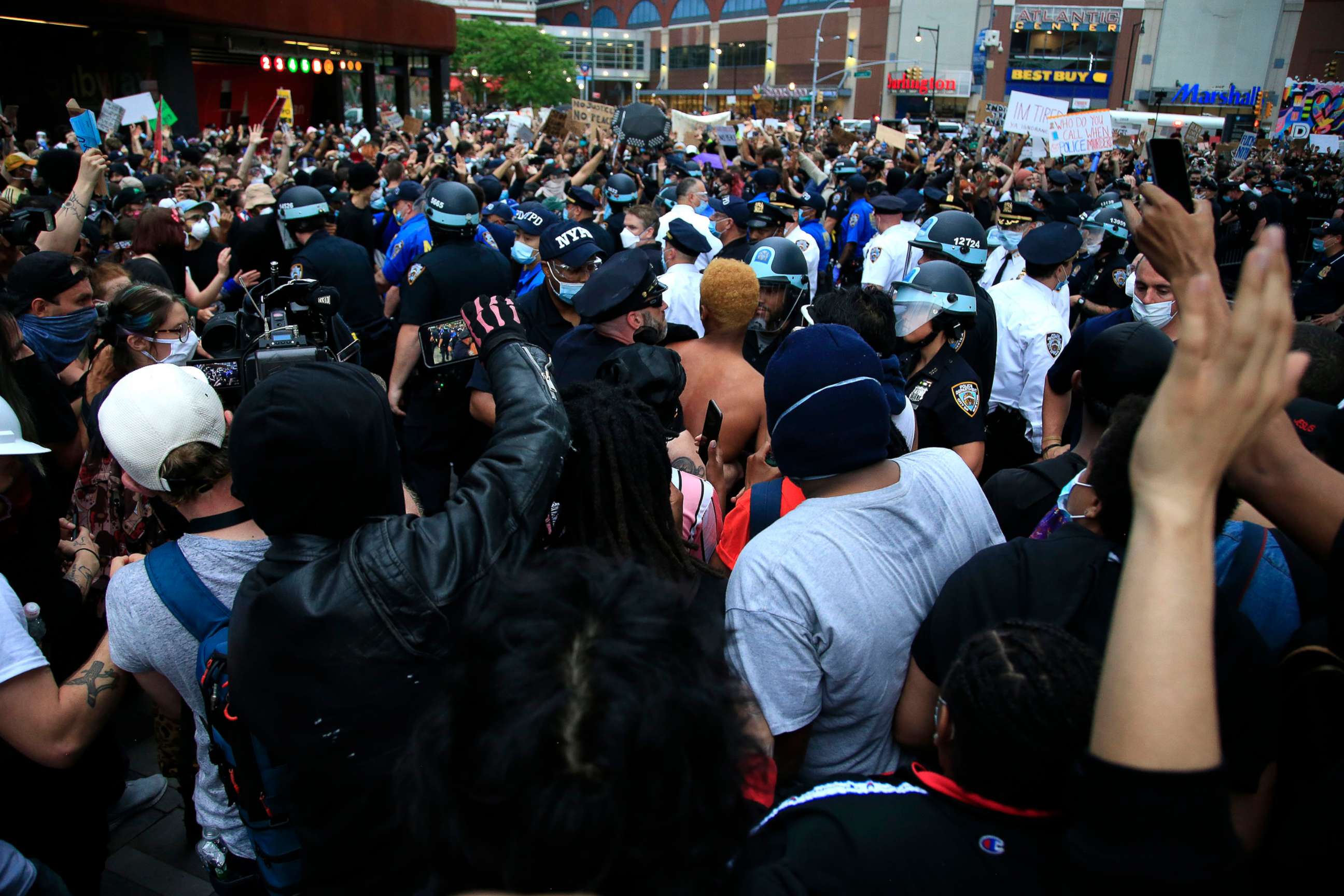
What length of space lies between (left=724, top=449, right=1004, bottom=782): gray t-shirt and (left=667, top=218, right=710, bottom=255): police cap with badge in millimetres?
4409

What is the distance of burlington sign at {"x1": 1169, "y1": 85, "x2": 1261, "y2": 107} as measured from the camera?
189 feet

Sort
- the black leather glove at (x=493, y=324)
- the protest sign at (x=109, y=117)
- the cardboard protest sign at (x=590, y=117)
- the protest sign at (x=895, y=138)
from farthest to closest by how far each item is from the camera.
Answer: the protest sign at (x=895, y=138)
the cardboard protest sign at (x=590, y=117)
the protest sign at (x=109, y=117)
the black leather glove at (x=493, y=324)

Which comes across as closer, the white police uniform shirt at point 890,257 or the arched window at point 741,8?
the white police uniform shirt at point 890,257

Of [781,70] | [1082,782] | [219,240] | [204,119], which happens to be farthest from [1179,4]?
[1082,782]

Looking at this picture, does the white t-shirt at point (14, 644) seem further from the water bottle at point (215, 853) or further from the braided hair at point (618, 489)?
the braided hair at point (618, 489)

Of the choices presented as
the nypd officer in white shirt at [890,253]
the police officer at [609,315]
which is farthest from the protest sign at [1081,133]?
the police officer at [609,315]

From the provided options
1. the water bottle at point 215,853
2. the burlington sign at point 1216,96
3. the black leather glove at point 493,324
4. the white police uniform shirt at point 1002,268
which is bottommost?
the water bottle at point 215,853

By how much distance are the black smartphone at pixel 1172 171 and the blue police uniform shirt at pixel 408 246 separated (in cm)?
567

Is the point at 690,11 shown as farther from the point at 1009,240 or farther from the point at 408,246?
the point at 408,246

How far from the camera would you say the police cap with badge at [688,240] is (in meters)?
6.28

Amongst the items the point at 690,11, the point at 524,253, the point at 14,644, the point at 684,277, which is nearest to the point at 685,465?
the point at 14,644

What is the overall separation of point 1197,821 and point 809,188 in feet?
41.2

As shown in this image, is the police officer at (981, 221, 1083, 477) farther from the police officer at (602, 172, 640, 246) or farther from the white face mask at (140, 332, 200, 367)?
the police officer at (602, 172, 640, 246)

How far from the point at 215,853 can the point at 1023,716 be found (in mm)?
2095
